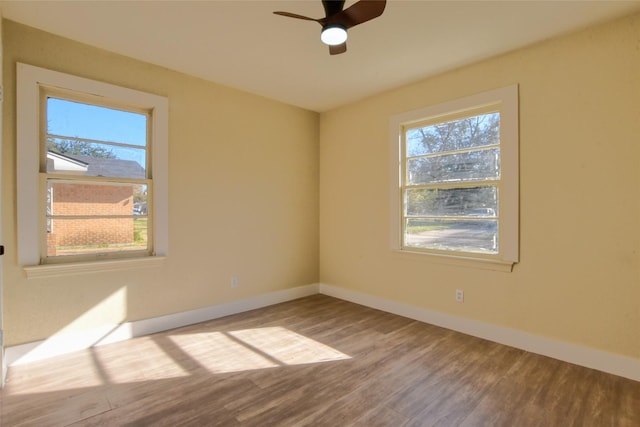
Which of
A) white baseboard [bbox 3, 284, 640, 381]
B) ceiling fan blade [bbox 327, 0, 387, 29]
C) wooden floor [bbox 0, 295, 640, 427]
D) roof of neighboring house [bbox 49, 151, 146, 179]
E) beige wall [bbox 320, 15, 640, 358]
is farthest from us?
roof of neighboring house [bbox 49, 151, 146, 179]

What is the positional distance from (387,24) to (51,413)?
136 inches

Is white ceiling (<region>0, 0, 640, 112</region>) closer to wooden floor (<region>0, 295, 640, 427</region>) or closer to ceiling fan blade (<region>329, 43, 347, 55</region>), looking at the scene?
ceiling fan blade (<region>329, 43, 347, 55</region>)

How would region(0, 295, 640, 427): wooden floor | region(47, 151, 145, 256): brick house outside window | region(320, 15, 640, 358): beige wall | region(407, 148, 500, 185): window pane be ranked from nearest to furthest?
1. region(0, 295, 640, 427): wooden floor
2. region(320, 15, 640, 358): beige wall
3. region(47, 151, 145, 256): brick house outside window
4. region(407, 148, 500, 185): window pane

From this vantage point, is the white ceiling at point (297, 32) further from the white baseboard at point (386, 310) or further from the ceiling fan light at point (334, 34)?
the white baseboard at point (386, 310)

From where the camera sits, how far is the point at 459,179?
3.31m

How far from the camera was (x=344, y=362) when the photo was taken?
2586mm

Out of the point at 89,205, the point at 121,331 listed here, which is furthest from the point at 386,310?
the point at 89,205

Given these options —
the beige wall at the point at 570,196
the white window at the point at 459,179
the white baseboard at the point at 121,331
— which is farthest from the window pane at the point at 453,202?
the white baseboard at the point at 121,331

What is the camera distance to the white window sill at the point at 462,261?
2.95 m

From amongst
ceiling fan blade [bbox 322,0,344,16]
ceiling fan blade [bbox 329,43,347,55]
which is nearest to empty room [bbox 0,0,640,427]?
ceiling fan blade [bbox 322,0,344,16]

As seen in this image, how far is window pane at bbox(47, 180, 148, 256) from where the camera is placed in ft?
9.05

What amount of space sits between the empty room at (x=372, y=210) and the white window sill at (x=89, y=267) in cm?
1

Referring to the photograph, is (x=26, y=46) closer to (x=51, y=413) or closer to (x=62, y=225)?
(x=62, y=225)

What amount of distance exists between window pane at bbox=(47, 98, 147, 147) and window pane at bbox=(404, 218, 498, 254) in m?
3.05
